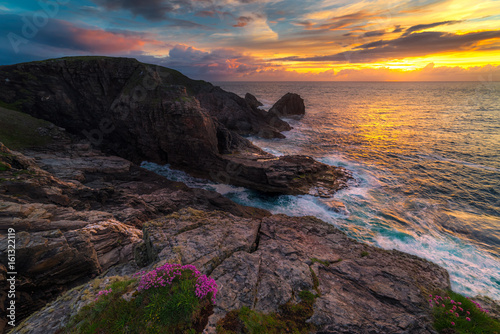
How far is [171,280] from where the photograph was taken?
802 centimetres

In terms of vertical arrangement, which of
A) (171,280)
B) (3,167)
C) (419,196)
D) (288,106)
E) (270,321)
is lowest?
(419,196)

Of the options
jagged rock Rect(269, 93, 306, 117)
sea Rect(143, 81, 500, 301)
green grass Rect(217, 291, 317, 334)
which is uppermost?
green grass Rect(217, 291, 317, 334)

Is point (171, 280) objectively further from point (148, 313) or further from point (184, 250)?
point (184, 250)

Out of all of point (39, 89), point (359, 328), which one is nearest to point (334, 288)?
point (359, 328)

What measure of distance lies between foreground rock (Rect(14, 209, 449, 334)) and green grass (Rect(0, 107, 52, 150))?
3289 cm

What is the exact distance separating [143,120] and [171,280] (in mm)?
35895

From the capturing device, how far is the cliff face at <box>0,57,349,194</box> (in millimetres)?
33375

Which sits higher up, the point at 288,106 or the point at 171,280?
the point at 171,280

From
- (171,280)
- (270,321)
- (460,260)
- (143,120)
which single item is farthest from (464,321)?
(143,120)

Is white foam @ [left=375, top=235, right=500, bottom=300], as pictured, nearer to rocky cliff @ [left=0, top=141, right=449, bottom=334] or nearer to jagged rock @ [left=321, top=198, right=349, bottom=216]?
rocky cliff @ [left=0, top=141, right=449, bottom=334]

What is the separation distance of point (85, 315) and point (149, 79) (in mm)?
40911

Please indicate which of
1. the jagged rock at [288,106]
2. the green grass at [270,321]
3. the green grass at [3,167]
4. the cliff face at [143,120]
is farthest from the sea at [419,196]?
the jagged rock at [288,106]

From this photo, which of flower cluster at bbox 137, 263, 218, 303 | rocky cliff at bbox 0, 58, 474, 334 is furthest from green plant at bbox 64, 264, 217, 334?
rocky cliff at bbox 0, 58, 474, 334

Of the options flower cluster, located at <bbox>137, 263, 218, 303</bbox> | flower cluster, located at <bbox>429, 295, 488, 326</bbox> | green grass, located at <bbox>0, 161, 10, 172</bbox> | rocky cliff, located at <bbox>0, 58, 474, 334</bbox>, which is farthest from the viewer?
green grass, located at <bbox>0, 161, 10, 172</bbox>
